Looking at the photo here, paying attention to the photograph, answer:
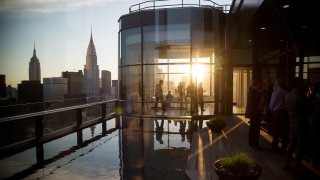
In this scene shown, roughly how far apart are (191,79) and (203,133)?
333 inches

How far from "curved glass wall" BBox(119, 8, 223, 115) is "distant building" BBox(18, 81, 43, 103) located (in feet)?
135

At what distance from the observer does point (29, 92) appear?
59.9 meters

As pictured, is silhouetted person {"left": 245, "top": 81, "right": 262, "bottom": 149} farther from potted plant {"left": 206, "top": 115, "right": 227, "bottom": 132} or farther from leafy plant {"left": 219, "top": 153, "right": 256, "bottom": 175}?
leafy plant {"left": 219, "top": 153, "right": 256, "bottom": 175}

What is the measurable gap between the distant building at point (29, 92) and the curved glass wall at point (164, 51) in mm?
41039

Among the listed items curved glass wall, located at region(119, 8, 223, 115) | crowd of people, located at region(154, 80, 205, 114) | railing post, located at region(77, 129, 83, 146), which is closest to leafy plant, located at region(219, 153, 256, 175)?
railing post, located at region(77, 129, 83, 146)

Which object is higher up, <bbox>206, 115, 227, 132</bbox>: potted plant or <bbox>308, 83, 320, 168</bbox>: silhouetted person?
<bbox>308, 83, 320, 168</bbox>: silhouetted person

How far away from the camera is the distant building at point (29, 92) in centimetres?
5769

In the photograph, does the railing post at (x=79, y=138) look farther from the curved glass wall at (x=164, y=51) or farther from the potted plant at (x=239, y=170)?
the curved glass wall at (x=164, y=51)

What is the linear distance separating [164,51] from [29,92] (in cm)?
4598

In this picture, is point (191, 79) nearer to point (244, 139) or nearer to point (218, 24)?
point (218, 24)

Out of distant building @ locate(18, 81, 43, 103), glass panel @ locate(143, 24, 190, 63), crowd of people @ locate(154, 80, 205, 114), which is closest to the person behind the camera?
crowd of people @ locate(154, 80, 205, 114)

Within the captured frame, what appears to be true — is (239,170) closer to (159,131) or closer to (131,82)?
(159,131)

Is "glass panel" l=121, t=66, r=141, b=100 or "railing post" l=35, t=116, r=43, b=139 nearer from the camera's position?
"railing post" l=35, t=116, r=43, b=139

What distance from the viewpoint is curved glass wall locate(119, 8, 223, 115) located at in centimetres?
2044
